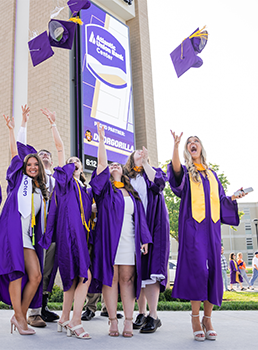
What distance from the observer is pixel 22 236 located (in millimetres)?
3268

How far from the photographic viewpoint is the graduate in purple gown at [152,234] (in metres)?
3.54

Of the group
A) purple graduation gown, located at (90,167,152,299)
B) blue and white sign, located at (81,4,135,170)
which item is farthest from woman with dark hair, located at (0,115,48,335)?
blue and white sign, located at (81,4,135,170)

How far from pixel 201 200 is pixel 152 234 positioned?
0.72 m

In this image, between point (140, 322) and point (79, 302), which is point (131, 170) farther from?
point (140, 322)

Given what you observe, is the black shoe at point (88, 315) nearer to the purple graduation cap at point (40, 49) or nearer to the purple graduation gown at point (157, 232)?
the purple graduation gown at point (157, 232)

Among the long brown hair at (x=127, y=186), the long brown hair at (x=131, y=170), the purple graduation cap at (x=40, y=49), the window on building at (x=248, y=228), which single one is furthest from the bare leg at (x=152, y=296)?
the window on building at (x=248, y=228)

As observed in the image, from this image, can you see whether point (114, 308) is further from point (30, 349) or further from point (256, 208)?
point (256, 208)

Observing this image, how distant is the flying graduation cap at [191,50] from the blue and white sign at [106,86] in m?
3.77

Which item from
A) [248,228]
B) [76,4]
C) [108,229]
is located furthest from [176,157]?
[248,228]

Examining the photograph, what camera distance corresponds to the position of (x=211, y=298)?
3.13m

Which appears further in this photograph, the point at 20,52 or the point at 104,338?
the point at 20,52

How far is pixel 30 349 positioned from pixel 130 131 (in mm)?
8736

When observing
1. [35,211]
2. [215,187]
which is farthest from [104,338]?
[215,187]

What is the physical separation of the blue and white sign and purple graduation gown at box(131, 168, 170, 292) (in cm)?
531
